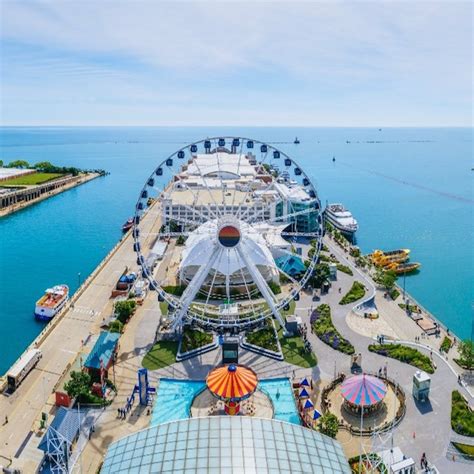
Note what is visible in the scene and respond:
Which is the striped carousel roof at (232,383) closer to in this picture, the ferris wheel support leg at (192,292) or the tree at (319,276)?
the ferris wheel support leg at (192,292)

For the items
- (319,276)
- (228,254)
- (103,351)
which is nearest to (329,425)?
(103,351)

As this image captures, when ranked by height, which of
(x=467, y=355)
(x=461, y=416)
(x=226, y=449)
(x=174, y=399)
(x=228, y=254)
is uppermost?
(x=228, y=254)

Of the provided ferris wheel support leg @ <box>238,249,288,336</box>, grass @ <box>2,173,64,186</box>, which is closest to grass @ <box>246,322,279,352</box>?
ferris wheel support leg @ <box>238,249,288,336</box>

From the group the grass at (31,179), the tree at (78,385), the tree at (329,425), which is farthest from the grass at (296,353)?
the grass at (31,179)

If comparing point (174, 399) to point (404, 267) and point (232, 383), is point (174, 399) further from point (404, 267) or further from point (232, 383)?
point (404, 267)

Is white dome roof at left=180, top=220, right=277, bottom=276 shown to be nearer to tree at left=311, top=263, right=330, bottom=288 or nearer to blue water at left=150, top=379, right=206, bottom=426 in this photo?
tree at left=311, top=263, right=330, bottom=288

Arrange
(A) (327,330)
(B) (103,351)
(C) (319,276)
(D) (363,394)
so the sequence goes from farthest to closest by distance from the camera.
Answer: (C) (319,276), (A) (327,330), (B) (103,351), (D) (363,394)

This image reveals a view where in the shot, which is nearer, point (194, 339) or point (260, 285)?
point (194, 339)

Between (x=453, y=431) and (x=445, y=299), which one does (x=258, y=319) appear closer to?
(x=453, y=431)

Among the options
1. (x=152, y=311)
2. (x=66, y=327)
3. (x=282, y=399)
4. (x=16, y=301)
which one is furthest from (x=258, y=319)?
(x=16, y=301)
